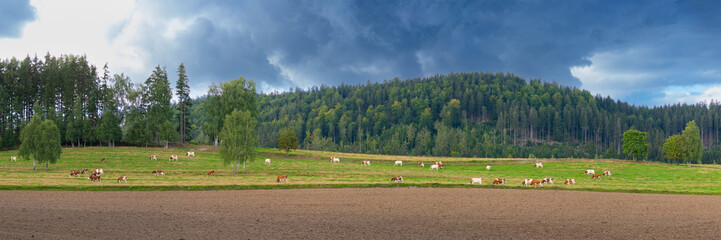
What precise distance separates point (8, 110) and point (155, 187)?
70993mm

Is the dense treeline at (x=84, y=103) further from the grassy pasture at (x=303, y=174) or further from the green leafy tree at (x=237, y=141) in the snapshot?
the green leafy tree at (x=237, y=141)

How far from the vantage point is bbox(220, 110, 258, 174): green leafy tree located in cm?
5069

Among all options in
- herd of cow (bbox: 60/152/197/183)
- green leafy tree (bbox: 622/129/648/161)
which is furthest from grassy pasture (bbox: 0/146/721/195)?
green leafy tree (bbox: 622/129/648/161)

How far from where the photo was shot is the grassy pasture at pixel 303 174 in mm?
36219

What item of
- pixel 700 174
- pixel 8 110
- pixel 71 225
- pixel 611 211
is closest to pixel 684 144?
pixel 700 174

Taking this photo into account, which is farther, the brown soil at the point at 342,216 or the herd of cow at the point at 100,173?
the herd of cow at the point at 100,173

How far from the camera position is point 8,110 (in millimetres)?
78625

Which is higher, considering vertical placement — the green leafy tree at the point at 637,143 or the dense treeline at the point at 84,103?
the dense treeline at the point at 84,103

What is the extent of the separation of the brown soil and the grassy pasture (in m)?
5.79

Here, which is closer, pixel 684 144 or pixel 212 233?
pixel 212 233

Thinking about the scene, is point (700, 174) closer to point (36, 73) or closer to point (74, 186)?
point (74, 186)

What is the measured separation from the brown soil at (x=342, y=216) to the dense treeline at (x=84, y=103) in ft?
172

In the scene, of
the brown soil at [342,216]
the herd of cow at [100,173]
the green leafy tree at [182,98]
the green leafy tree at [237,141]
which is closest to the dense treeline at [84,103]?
the green leafy tree at [182,98]

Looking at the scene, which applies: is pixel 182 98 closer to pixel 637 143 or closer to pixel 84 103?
pixel 84 103
